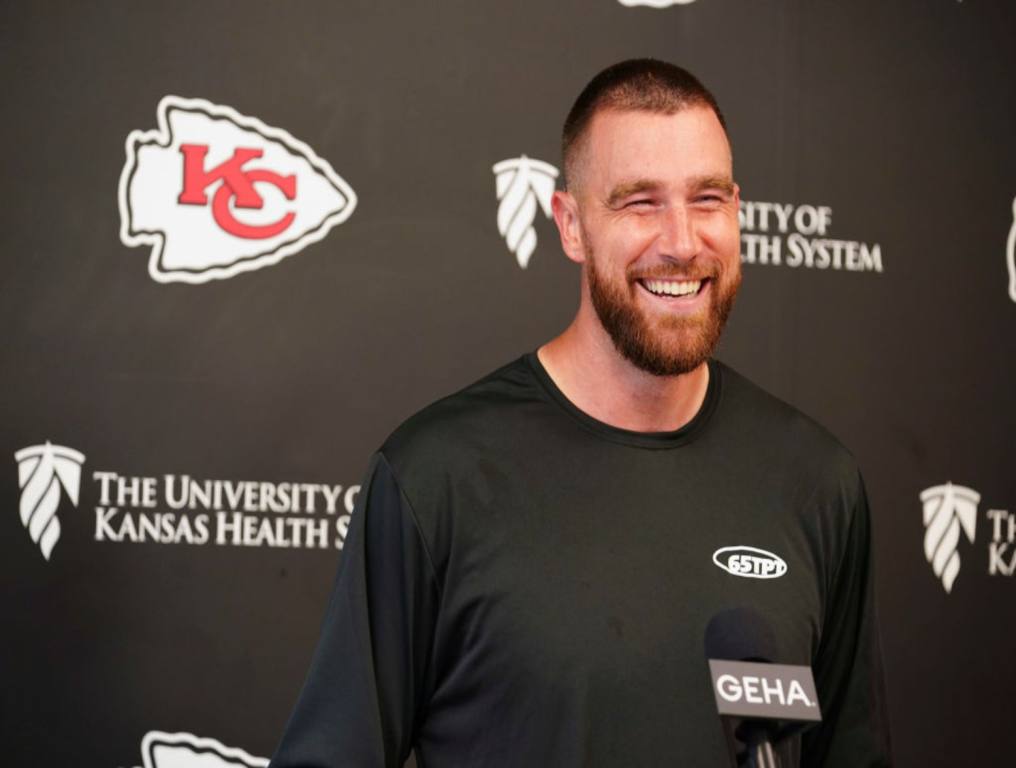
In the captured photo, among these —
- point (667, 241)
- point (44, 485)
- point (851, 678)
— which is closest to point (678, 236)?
point (667, 241)

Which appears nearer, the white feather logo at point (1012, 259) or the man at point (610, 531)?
the man at point (610, 531)

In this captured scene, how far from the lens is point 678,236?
1478 millimetres

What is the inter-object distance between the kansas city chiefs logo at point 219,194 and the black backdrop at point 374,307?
1cm

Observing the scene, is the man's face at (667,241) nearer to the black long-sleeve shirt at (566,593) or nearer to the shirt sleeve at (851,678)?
the black long-sleeve shirt at (566,593)

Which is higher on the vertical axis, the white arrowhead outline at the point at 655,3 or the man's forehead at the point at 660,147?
the white arrowhead outline at the point at 655,3

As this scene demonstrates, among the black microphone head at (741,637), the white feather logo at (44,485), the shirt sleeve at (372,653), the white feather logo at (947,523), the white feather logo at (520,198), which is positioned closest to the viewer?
the black microphone head at (741,637)

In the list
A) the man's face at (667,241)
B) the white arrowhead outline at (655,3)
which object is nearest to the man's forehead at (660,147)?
the man's face at (667,241)

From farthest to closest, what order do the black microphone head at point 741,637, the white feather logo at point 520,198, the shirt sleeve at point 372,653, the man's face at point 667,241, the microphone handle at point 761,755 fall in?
the white feather logo at point 520,198
the man's face at point 667,241
the shirt sleeve at point 372,653
the black microphone head at point 741,637
the microphone handle at point 761,755

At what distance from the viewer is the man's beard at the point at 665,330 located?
1500mm

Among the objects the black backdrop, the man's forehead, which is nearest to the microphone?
the man's forehead

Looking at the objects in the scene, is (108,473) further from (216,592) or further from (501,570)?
(501,570)

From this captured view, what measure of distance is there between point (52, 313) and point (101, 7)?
0.56 meters

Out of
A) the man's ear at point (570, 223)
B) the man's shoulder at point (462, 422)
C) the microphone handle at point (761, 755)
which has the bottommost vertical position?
the microphone handle at point (761, 755)

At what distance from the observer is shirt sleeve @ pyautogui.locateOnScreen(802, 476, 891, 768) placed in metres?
1.55
